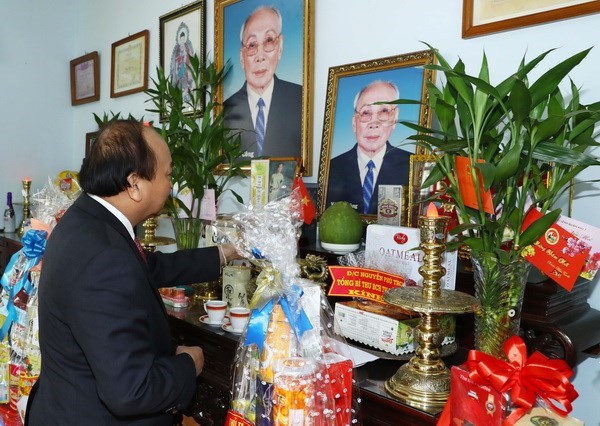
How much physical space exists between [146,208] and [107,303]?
0.29m

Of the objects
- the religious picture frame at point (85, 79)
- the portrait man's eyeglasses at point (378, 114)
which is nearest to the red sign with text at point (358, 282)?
the portrait man's eyeglasses at point (378, 114)

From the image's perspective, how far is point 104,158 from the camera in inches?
43.4

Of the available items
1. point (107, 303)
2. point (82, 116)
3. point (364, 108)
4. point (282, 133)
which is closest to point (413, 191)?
point (364, 108)

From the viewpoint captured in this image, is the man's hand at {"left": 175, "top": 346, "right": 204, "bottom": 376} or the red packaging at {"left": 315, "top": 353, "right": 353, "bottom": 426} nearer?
the red packaging at {"left": 315, "top": 353, "right": 353, "bottom": 426}

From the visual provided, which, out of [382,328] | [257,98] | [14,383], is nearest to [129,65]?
[257,98]

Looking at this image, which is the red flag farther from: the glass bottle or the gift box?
the glass bottle

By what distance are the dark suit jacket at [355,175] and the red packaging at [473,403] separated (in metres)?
0.88

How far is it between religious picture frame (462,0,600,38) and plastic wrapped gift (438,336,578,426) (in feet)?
2.97

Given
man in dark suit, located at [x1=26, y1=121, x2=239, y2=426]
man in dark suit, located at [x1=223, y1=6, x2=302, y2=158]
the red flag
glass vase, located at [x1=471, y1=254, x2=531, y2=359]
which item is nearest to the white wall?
man in dark suit, located at [x1=223, y1=6, x2=302, y2=158]

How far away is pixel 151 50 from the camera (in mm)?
3016

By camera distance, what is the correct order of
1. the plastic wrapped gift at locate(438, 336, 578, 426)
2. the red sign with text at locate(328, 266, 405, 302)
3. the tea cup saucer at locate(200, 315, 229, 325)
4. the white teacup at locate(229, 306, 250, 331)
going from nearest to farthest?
1. the plastic wrapped gift at locate(438, 336, 578, 426)
2. the red sign with text at locate(328, 266, 405, 302)
3. the white teacup at locate(229, 306, 250, 331)
4. the tea cup saucer at locate(200, 315, 229, 325)

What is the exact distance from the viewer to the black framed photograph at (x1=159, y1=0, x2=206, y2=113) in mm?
2596

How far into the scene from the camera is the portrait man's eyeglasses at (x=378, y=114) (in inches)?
67.5

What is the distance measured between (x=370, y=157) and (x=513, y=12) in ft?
1.95
